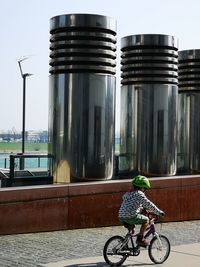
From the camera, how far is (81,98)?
13.7 metres

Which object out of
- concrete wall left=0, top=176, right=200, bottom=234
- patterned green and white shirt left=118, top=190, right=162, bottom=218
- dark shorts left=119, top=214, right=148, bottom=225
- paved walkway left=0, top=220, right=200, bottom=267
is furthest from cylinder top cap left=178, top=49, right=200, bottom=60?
dark shorts left=119, top=214, right=148, bottom=225

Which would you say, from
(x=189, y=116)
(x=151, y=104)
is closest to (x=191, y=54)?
(x=189, y=116)

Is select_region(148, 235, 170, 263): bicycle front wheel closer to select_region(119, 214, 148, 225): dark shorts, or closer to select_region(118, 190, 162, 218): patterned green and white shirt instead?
select_region(119, 214, 148, 225): dark shorts

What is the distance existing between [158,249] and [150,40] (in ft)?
25.5

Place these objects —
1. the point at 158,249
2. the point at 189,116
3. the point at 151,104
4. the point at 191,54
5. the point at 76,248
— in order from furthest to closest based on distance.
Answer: the point at 191,54, the point at 189,116, the point at 151,104, the point at 76,248, the point at 158,249

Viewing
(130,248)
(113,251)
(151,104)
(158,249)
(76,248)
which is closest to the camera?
(113,251)

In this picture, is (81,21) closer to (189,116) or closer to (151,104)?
(151,104)

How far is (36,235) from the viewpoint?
38.1ft

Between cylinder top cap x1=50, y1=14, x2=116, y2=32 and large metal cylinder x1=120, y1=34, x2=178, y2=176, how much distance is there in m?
1.97

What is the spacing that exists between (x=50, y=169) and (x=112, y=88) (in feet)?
8.23

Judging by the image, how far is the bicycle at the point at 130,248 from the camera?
28.8 ft

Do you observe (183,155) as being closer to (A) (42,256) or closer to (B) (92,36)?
(B) (92,36)

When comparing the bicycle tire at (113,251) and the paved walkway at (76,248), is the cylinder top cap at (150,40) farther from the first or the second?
the bicycle tire at (113,251)

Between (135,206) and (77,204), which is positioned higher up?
(135,206)
